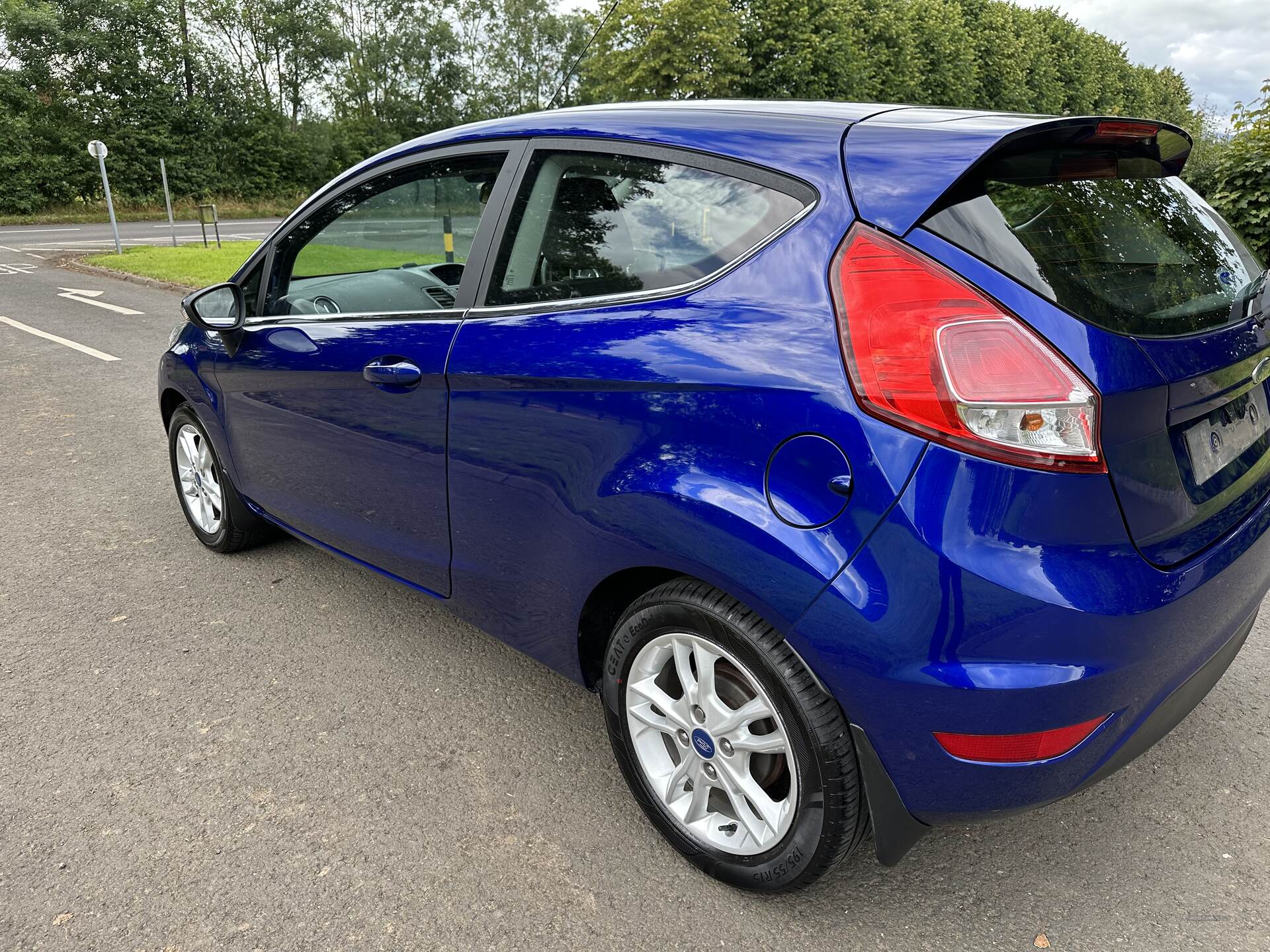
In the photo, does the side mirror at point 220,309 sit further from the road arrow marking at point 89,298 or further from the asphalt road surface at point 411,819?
the road arrow marking at point 89,298

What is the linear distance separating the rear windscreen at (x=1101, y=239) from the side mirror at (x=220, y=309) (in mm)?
2583

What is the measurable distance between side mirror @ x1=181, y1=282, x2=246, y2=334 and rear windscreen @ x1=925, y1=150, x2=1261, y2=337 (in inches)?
102

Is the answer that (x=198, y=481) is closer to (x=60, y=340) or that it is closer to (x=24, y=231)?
(x=60, y=340)

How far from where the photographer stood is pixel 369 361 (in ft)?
8.82

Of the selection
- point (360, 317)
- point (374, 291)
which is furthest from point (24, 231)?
point (360, 317)

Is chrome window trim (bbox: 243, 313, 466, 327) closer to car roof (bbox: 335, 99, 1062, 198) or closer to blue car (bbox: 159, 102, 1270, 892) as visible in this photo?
blue car (bbox: 159, 102, 1270, 892)

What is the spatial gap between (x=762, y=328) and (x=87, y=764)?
2.24 m

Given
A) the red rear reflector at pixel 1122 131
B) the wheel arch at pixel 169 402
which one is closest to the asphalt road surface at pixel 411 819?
the wheel arch at pixel 169 402

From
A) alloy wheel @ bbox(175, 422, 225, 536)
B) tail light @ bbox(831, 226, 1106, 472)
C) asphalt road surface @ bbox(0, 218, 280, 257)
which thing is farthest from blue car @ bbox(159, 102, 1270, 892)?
asphalt road surface @ bbox(0, 218, 280, 257)

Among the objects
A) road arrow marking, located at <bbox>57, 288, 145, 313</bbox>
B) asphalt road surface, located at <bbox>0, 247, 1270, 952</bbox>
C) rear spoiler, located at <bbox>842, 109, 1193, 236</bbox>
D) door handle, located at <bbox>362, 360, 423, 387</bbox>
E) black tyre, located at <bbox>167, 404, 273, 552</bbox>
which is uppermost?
rear spoiler, located at <bbox>842, 109, 1193, 236</bbox>

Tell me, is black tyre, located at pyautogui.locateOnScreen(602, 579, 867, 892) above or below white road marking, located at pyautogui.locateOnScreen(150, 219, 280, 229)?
above

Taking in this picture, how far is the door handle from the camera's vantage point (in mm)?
2523

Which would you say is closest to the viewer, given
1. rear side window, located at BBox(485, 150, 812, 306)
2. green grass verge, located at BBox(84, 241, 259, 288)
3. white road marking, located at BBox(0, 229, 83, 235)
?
rear side window, located at BBox(485, 150, 812, 306)

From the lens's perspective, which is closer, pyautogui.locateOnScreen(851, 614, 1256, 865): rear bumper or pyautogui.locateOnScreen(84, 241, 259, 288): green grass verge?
pyautogui.locateOnScreen(851, 614, 1256, 865): rear bumper
